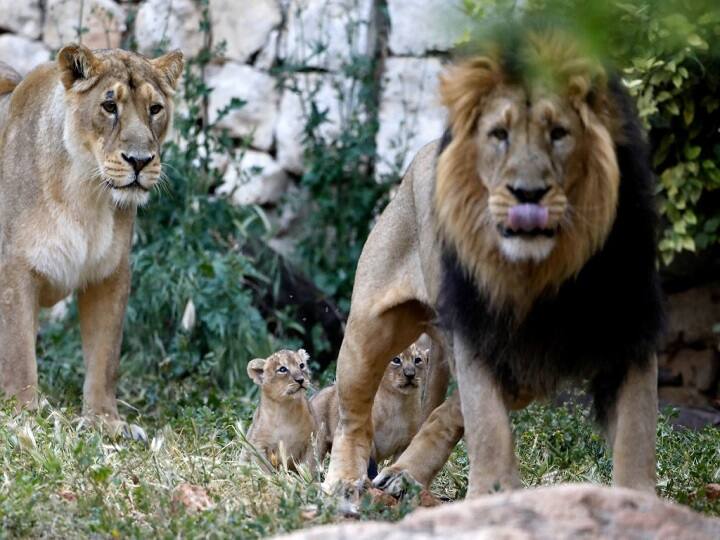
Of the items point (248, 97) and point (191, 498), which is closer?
point (191, 498)

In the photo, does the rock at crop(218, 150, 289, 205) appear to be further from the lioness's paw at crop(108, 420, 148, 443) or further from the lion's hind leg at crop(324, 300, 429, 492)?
the lion's hind leg at crop(324, 300, 429, 492)

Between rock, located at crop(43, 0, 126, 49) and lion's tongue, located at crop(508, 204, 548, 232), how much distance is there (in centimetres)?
661

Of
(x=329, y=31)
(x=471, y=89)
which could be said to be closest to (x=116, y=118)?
(x=471, y=89)

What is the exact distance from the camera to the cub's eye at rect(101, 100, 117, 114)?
22.3 ft

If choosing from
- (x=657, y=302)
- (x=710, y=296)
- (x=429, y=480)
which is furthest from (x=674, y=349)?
(x=657, y=302)

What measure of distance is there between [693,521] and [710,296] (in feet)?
19.4

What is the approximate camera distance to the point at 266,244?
32.5 feet

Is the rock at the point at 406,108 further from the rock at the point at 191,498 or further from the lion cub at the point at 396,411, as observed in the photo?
the rock at the point at 191,498

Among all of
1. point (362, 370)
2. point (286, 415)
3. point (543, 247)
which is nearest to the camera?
point (543, 247)

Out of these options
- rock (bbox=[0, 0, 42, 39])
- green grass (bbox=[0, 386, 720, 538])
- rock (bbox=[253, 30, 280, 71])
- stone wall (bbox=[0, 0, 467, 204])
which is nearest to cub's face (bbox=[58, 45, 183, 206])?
green grass (bbox=[0, 386, 720, 538])

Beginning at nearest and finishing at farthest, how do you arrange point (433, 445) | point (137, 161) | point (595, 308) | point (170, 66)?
point (595, 308) < point (433, 445) < point (137, 161) < point (170, 66)

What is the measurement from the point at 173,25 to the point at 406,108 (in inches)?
72.1

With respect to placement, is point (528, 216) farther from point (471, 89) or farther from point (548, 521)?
point (548, 521)

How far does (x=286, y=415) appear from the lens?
20.5ft
